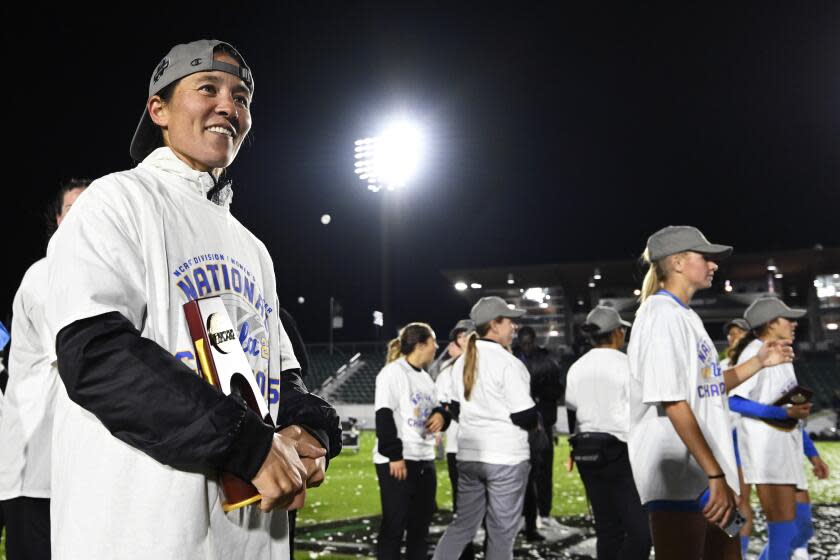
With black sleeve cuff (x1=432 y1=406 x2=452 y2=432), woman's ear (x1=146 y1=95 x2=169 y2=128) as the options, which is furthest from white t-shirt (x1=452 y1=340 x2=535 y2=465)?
woman's ear (x1=146 y1=95 x2=169 y2=128)

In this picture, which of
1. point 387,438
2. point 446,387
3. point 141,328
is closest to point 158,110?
point 141,328

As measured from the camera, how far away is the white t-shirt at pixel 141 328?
1.48 m

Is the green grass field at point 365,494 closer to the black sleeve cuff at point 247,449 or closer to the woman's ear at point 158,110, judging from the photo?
the woman's ear at point 158,110

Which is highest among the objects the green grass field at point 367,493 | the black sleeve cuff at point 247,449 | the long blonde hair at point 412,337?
the long blonde hair at point 412,337

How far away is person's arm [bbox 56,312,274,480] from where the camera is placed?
1.39 m

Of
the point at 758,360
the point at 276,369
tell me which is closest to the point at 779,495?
the point at 758,360

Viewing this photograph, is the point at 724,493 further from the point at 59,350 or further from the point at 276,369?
the point at 59,350

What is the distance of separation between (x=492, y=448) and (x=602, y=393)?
1.14 metres

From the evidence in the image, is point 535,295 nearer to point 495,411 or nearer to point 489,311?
point 489,311

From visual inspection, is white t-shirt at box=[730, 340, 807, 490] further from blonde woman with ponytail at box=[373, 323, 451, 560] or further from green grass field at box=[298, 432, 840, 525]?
green grass field at box=[298, 432, 840, 525]

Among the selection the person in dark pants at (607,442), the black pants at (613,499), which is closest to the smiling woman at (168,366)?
the person in dark pants at (607,442)

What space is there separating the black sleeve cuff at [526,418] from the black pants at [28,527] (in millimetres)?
3431

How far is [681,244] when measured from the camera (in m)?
3.96

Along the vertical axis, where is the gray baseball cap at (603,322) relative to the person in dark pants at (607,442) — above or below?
above
